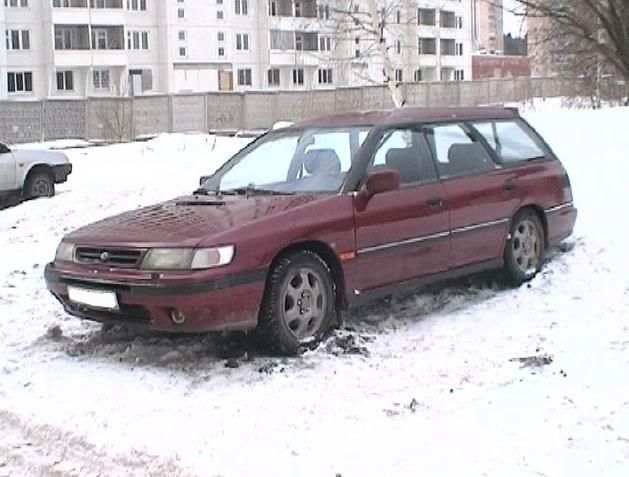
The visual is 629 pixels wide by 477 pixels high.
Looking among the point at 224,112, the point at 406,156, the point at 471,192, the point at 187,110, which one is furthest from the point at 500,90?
the point at 406,156

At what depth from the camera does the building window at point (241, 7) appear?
67938 mm

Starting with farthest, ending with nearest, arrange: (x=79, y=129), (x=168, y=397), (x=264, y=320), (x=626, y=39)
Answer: (x=79, y=129)
(x=626, y=39)
(x=264, y=320)
(x=168, y=397)

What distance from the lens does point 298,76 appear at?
234 feet

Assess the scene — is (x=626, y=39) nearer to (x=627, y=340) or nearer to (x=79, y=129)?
(x=627, y=340)

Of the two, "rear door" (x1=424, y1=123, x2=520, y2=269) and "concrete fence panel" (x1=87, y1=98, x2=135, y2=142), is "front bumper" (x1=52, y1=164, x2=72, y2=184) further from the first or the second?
"concrete fence panel" (x1=87, y1=98, x2=135, y2=142)

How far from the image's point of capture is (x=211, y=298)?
5.54 meters

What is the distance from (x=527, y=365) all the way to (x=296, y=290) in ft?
5.11

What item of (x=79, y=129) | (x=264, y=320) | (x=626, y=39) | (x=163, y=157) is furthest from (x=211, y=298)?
(x=79, y=129)

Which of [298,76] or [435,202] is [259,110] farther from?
[435,202]

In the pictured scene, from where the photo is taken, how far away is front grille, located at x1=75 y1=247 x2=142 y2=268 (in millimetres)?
5738

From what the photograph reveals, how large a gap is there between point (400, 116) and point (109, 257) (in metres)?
2.62

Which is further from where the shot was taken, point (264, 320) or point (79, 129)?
point (79, 129)

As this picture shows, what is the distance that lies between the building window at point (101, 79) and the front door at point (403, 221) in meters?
58.3

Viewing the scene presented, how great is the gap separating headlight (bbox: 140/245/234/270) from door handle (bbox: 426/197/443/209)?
1884 mm
